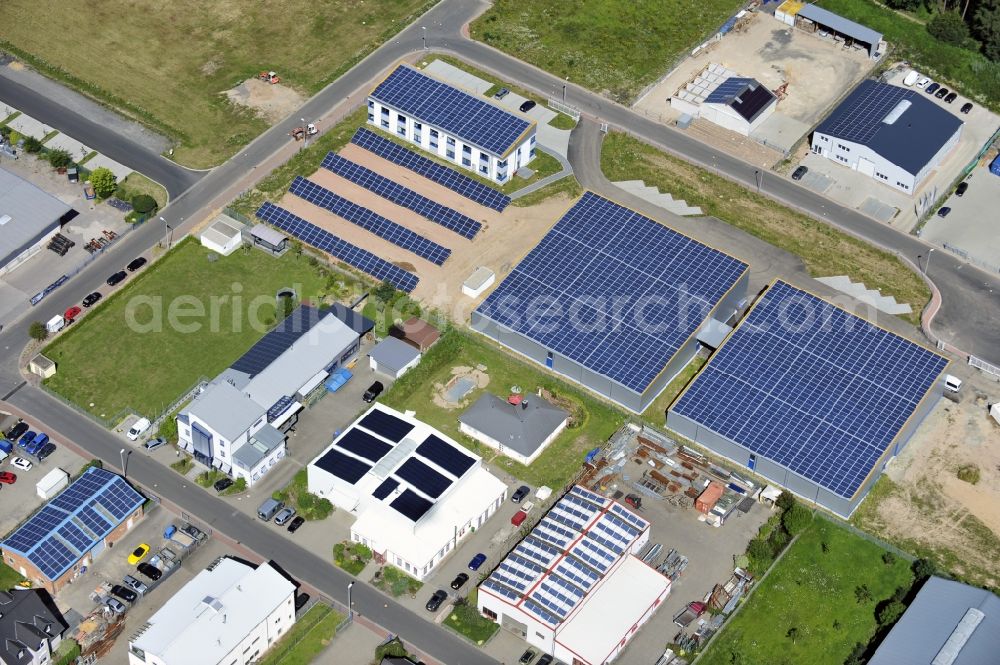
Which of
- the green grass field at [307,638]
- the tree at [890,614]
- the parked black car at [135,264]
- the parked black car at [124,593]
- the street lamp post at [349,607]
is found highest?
the tree at [890,614]

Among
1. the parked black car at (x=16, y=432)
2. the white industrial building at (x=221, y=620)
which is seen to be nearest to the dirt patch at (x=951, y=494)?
the white industrial building at (x=221, y=620)

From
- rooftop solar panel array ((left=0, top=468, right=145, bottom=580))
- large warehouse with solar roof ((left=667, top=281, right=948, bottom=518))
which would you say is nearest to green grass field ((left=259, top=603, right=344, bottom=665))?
rooftop solar panel array ((left=0, top=468, right=145, bottom=580))

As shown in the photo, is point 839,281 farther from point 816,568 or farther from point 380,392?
point 380,392

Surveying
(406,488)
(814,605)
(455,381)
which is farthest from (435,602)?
(814,605)

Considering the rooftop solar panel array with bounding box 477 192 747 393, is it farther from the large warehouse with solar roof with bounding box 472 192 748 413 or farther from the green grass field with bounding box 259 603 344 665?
the green grass field with bounding box 259 603 344 665

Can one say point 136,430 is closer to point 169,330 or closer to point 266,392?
point 266,392

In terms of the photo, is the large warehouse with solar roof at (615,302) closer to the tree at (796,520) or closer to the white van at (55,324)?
the tree at (796,520)
